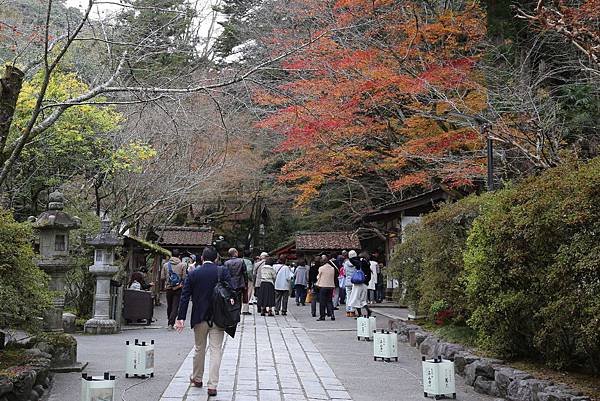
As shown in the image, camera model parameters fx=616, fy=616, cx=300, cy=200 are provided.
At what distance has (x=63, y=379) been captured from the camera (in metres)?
8.11

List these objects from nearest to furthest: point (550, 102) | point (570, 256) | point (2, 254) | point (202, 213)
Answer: point (570, 256), point (2, 254), point (550, 102), point (202, 213)

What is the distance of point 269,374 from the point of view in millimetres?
8477

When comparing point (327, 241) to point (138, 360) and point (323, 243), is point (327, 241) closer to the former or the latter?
point (323, 243)

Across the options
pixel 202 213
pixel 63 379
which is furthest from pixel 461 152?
pixel 202 213

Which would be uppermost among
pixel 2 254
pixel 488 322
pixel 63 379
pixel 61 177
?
pixel 61 177

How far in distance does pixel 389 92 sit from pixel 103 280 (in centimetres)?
889

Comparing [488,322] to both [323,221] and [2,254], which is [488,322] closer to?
[2,254]

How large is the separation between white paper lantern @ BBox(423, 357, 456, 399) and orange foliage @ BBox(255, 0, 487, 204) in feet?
25.4

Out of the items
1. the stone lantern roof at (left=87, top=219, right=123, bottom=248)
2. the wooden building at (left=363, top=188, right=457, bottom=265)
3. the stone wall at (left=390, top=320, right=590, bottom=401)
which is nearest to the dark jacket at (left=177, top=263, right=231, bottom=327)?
the stone wall at (left=390, top=320, right=590, bottom=401)

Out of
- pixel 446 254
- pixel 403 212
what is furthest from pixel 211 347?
pixel 403 212

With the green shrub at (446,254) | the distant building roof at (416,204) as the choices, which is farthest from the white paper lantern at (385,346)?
the distant building roof at (416,204)

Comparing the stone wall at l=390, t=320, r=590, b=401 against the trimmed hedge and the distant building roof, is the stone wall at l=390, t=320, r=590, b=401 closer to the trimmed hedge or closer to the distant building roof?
the trimmed hedge

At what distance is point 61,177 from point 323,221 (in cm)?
1661

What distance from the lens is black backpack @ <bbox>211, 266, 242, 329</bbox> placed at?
23.1 ft
